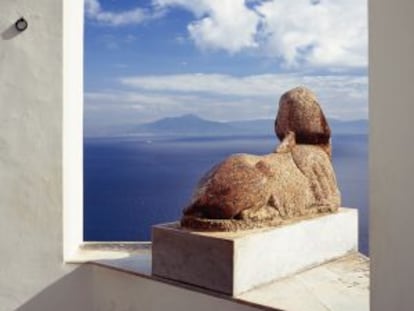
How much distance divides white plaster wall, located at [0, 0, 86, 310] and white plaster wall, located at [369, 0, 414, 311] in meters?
2.02

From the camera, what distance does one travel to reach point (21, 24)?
304 centimetres

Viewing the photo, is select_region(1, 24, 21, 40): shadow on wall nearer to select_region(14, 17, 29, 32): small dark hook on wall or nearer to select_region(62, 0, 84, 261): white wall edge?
select_region(14, 17, 29, 32): small dark hook on wall

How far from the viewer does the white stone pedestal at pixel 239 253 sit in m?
2.32

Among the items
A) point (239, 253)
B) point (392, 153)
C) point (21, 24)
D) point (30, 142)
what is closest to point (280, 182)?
point (239, 253)

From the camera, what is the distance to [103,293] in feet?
10.3

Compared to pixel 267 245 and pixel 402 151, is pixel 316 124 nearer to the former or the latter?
pixel 267 245

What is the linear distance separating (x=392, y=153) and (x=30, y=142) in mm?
2238

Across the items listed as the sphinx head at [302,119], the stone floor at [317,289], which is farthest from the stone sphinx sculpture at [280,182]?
the stone floor at [317,289]

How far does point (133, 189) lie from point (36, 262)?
322 cm

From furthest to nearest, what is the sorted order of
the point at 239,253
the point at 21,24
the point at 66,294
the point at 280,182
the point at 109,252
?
1. the point at 109,252
2. the point at 66,294
3. the point at 21,24
4. the point at 280,182
5. the point at 239,253

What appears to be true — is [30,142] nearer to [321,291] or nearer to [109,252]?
[109,252]

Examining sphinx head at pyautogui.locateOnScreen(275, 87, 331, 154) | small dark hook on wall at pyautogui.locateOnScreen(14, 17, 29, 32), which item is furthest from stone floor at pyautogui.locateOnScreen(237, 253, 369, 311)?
small dark hook on wall at pyautogui.locateOnScreen(14, 17, 29, 32)

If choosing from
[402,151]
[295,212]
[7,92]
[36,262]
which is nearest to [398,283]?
[402,151]

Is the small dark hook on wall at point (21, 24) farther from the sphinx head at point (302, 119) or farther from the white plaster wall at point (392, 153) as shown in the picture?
the white plaster wall at point (392, 153)
